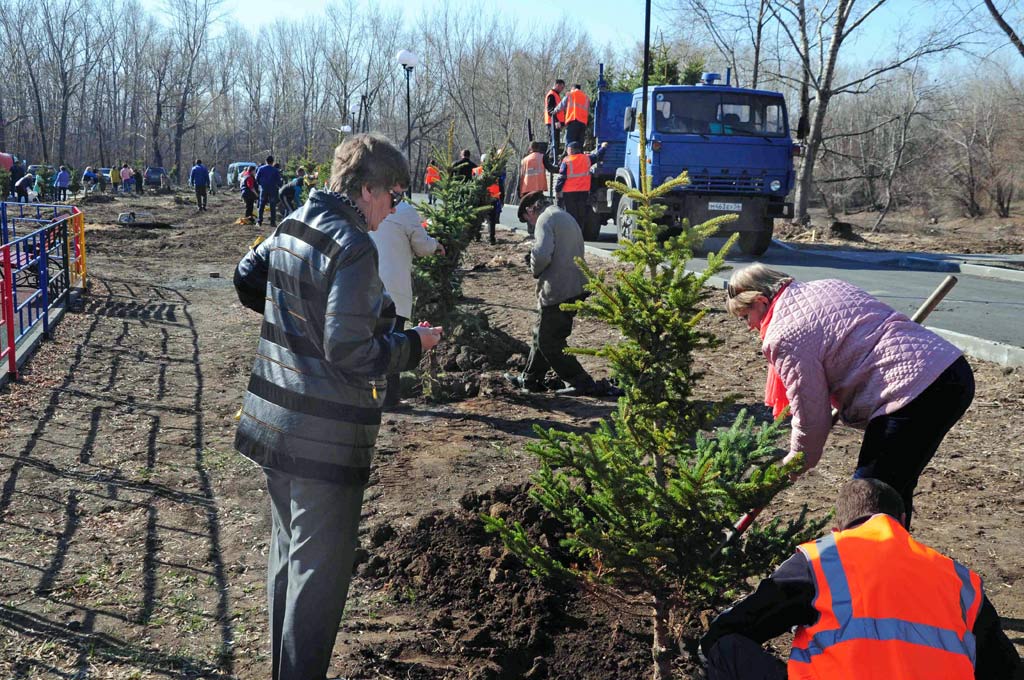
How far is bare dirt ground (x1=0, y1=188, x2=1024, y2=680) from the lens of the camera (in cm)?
355

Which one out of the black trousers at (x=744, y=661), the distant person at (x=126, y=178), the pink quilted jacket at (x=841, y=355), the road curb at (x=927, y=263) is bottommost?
the black trousers at (x=744, y=661)

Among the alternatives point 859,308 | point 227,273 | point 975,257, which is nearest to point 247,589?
point 859,308

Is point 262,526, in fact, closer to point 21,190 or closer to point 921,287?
point 921,287

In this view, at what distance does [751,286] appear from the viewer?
3.39 meters

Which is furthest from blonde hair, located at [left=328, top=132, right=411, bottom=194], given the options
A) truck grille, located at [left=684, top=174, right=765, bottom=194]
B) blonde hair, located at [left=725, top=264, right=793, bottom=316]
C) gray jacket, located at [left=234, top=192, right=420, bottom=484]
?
truck grille, located at [left=684, top=174, right=765, bottom=194]

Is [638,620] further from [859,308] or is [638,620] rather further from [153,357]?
[153,357]

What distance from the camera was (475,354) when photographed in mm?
8578

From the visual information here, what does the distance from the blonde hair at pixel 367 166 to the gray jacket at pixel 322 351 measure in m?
0.07

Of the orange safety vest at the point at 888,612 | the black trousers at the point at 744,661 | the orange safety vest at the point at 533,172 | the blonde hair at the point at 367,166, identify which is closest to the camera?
the orange safety vest at the point at 888,612

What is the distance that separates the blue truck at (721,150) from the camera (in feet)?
45.9

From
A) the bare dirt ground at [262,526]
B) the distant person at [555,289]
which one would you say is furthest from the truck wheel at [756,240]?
the distant person at [555,289]

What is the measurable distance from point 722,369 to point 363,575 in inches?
183

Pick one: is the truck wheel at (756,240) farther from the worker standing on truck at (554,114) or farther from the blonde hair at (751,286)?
the blonde hair at (751,286)

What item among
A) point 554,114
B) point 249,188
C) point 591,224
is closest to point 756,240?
point 591,224
